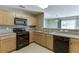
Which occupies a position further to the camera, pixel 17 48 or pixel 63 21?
pixel 63 21

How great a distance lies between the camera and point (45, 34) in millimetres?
3730

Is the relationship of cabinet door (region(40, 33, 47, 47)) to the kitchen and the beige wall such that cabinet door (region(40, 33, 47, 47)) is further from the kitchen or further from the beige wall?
the beige wall

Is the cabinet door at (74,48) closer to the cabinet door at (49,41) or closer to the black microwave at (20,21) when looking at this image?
the cabinet door at (49,41)

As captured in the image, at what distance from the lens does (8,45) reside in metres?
2.88

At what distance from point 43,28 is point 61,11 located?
128 centimetres

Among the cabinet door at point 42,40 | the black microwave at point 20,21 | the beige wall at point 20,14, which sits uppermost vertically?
the beige wall at point 20,14

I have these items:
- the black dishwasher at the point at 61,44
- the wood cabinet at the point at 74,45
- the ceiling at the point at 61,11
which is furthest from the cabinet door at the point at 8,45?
the ceiling at the point at 61,11

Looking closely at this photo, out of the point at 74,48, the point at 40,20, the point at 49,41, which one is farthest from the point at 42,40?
the point at 74,48

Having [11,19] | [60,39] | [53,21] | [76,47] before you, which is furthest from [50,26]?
[76,47]

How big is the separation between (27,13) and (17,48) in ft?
5.79

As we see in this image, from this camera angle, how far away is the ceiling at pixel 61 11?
3.38 metres
